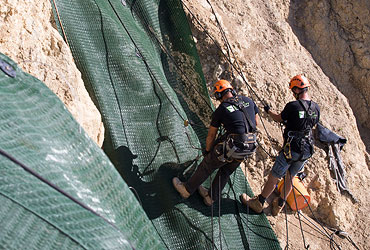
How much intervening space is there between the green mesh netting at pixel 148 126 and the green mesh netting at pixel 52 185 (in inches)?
74.9

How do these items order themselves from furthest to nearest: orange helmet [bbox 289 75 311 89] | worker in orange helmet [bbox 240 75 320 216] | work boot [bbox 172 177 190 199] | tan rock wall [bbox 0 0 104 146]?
orange helmet [bbox 289 75 311 89]
worker in orange helmet [bbox 240 75 320 216]
work boot [bbox 172 177 190 199]
tan rock wall [bbox 0 0 104 146]

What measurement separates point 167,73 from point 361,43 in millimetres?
6009

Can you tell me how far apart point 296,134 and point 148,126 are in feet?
6.68

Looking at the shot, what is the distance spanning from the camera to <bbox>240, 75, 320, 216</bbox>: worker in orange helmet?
532cm

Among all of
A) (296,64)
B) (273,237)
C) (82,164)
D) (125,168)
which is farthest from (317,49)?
(82,164)

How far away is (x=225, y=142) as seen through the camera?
4.91 metres

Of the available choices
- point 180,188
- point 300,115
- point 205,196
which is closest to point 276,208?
point 205,196

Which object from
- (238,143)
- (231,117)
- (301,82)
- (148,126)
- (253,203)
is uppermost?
(301,82)

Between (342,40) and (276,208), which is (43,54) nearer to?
(276,208)

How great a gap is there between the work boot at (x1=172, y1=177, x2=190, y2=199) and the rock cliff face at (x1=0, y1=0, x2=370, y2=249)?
1248mm

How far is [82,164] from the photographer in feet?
9.31

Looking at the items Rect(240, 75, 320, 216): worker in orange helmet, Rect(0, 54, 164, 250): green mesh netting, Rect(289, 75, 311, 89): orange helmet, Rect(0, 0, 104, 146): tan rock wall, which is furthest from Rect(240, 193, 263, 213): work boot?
Rect(0, 54, 164, 250): green mesh netting

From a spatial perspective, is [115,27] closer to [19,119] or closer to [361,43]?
[19,119]

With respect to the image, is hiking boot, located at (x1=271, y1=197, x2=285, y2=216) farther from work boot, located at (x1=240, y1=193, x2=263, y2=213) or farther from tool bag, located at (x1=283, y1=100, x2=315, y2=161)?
tool bag, located at (x1=283, y1=100, x2=315, y2=161)
